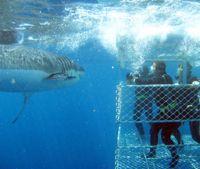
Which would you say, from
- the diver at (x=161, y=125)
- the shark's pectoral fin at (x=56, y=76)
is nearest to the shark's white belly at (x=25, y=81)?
the shark's pectoral fin at (x=56, y=76)

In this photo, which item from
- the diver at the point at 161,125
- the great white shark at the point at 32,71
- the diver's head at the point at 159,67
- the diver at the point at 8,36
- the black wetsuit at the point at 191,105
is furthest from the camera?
the diver at the point at 8,36

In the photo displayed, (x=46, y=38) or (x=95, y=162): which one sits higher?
(x=46, y=38)

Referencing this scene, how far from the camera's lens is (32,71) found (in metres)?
10.6

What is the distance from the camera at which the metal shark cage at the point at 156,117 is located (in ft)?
23.7

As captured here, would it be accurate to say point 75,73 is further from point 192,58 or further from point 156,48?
point 192,58

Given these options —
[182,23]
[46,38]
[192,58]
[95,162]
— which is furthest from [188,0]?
[95,162]

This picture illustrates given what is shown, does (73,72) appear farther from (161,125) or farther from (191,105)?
(191,105)

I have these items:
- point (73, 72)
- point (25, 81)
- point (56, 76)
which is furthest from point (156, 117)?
point (25, 81)

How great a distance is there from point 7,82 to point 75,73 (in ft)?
8.05

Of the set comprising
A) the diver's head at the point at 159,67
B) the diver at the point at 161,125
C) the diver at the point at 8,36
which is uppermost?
the diver at the point at 8,36

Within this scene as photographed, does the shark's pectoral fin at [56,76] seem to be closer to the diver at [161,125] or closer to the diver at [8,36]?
the diver at [161,125]

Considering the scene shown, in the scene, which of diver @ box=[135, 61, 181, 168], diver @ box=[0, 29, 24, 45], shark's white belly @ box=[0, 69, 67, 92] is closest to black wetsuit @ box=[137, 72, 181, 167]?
diver @ box=[135, 61, 181, 168]

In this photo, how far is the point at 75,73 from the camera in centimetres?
1151

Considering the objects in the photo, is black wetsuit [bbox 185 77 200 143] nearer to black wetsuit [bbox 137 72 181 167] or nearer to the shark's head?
black wetsuit [bbox 137 72 181 167]
